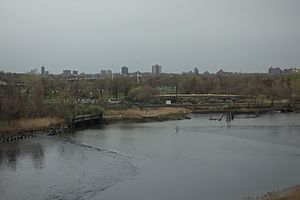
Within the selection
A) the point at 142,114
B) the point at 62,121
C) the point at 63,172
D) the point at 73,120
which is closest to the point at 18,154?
the point at 63,172

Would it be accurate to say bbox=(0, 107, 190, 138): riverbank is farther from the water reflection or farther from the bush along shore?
the water reflection

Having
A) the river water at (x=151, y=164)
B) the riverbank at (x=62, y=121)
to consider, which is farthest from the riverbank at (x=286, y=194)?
the riverbank at (x=62, y=121)

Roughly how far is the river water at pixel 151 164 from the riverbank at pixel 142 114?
23.0 feet

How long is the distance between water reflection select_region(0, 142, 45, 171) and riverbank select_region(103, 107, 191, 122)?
1317cm

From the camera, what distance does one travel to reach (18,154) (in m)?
19.1

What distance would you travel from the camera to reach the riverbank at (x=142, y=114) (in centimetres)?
3503

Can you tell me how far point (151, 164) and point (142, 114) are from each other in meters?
19.3

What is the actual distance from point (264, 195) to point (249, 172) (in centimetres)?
325

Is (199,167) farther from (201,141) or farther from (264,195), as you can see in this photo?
(201,141)

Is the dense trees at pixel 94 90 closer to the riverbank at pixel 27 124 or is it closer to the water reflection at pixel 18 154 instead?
the riverbank at pixel 27 124

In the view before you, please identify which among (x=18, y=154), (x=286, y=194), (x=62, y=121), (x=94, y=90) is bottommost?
(x=286, y=194)

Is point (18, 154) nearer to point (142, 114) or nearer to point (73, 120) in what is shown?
point (73, 120)

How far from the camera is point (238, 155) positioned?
19.4 meters

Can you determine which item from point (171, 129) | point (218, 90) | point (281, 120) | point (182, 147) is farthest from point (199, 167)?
point (218, 90)
